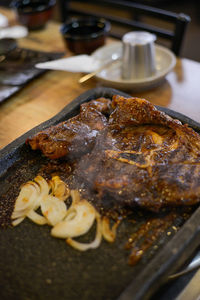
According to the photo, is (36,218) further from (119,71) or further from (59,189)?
(119,71)

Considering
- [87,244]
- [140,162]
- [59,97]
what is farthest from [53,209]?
[59,97]

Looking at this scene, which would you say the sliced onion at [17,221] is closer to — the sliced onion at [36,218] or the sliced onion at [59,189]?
the sliced onion at [36,218]

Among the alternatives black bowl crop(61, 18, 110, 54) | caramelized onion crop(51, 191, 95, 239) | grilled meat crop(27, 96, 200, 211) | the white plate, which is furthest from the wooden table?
caramelized onion crop(51, 191, 95, 239)

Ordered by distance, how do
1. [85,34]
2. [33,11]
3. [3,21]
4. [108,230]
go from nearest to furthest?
1. [108,230]
2. [85,34]
3. [33,11]
4. [3,21]

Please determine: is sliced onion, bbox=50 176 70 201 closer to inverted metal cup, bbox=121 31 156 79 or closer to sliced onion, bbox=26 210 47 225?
sliced onion, bbox=26 210 47 225

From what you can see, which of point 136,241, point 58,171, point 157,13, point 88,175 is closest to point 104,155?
point 88,175

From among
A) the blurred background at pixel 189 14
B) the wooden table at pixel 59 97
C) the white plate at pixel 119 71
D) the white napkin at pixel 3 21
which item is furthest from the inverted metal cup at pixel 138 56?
the blurred background at pixel 189 14
